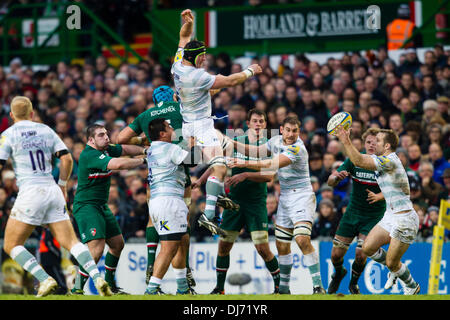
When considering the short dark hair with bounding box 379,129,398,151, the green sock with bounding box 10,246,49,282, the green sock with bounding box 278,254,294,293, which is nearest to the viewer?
the green sock with bounding box 10,246,49,282

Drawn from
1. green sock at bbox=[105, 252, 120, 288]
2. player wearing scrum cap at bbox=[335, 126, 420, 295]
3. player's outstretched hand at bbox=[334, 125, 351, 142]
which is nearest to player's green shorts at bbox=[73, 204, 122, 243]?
green sock at bbox=[105, 252, 120, 288]

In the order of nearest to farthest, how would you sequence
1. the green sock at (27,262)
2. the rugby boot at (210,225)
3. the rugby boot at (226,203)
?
the green sock at (27,262) → the rugby boot at (210,225) → the rugby boot at (226,203)

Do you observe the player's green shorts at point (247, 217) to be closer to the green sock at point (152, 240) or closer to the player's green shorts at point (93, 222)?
the green sock at point (152, 240)

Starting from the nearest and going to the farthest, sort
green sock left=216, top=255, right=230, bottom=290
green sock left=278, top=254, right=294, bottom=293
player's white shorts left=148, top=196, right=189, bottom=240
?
player's white shorts left=148, top=196, right=189, bottom=240, green sock left=278, top=254, right=294, bottom=293, green sock left=216, top=255, right=230, bottom=290

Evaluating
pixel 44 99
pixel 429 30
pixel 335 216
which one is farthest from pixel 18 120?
pixel 429 30

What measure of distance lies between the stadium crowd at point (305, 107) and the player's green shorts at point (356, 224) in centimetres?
251

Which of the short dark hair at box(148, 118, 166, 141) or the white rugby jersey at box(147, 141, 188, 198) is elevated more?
the short dark hair at box(148, 118, 166, 141)

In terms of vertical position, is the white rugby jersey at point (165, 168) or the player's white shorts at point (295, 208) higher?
the white rugby jersey at point (165, 168)

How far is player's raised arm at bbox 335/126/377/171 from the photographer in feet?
36.2

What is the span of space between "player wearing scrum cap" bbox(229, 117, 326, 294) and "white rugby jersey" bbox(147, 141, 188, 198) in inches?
54.8

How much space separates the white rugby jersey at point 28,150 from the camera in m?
10.9

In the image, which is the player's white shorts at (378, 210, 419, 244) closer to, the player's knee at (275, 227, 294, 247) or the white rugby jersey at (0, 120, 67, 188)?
the player's knee at (275, 227, 294, 247)

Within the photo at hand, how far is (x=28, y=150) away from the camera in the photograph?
10922mm

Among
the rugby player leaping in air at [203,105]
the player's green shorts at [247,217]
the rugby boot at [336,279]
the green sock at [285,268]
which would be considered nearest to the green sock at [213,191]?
the rugby player leaping in air at [203,105]
